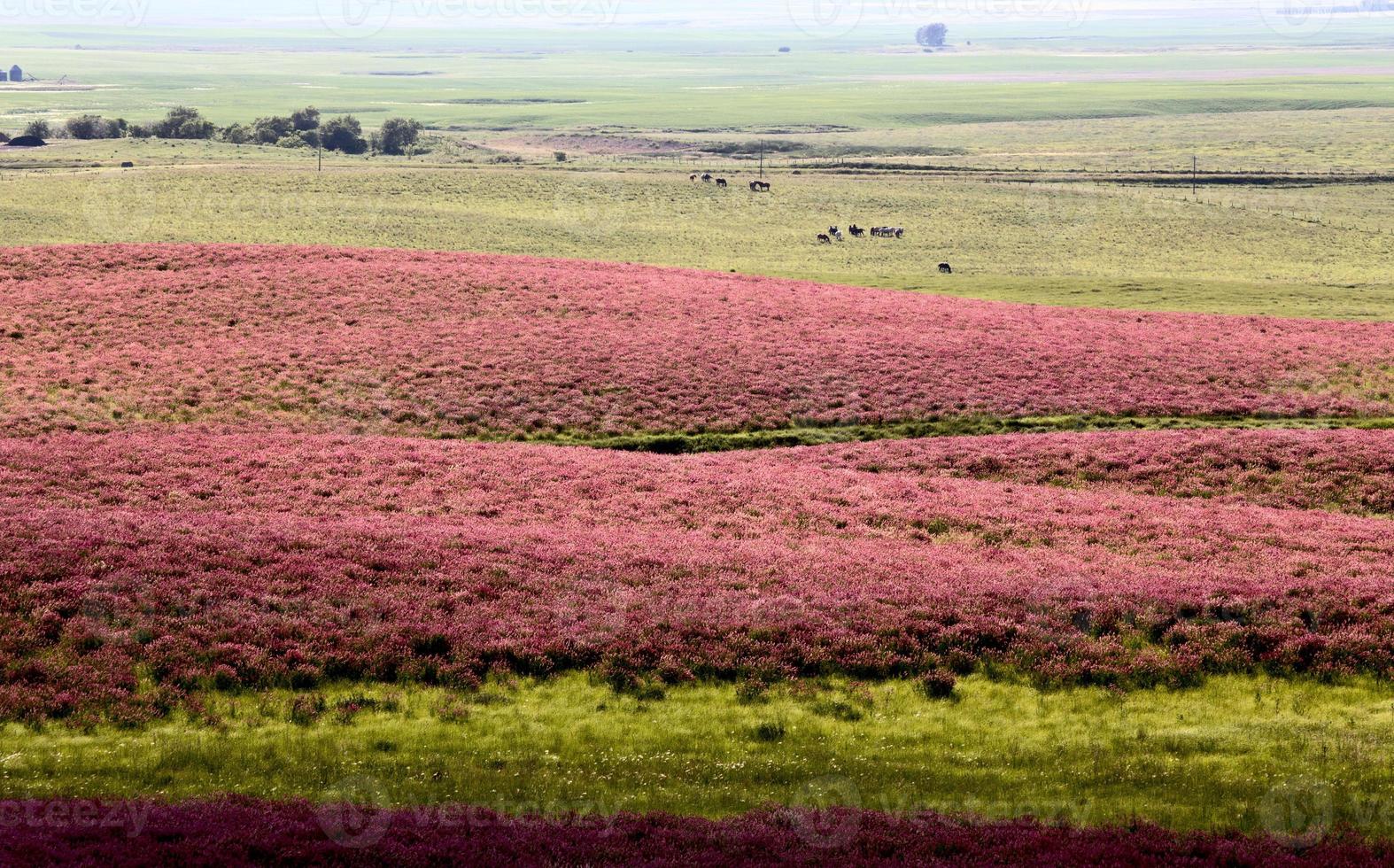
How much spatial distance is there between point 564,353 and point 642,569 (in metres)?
22.0

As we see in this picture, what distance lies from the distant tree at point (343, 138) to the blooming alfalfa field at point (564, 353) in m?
142

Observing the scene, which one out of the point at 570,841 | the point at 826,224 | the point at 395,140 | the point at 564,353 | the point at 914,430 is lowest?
the point at 570,841

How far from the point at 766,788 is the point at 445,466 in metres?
18.6

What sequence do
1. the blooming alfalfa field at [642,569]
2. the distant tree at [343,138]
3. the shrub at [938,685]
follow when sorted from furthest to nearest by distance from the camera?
the distant tree at [343,138] < the blooming alfalfa field at [642,569] < the shrub at [938,685]

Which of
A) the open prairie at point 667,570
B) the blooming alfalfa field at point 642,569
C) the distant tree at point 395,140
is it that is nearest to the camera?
the open prairie at point 667,570

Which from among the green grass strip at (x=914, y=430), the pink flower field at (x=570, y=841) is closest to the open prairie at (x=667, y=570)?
the pink flower field at (x=570, y=841)

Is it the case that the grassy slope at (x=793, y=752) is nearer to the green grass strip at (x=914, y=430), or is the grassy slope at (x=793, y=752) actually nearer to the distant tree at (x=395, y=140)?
the green grass strip at (x=914, y=430)

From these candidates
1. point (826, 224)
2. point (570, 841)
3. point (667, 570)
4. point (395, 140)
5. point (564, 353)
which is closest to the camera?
point (570, 841)

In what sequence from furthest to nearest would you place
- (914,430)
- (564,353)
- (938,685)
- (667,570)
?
(564,353)
(914,430)
(667,570)
(938,685)

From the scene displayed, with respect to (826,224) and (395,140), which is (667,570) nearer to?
(826,224)

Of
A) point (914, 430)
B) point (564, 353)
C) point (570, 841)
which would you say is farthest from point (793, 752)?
point (564, 353)

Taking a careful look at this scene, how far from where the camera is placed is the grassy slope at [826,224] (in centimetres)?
8469

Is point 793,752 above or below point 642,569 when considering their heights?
below

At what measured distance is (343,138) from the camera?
196 metres
